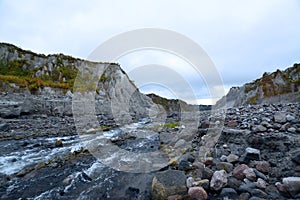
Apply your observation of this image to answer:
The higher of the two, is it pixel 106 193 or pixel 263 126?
pixel 263 126

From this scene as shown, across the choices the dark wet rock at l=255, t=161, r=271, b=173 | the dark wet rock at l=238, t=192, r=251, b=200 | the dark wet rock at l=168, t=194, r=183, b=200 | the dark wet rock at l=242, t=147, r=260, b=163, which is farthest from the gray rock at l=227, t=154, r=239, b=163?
the dark wet rock at l=168, t=194, r=183, b=200

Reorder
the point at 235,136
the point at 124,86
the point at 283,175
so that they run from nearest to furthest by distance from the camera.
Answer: the point at 283,175 → the point at 235,136 → the point at 124,86

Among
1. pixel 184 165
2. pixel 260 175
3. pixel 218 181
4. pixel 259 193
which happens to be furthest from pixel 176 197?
pixel 260 175

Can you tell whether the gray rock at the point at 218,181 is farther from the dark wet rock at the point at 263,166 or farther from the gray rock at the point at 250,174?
the dark wet rock at the point at 263,166

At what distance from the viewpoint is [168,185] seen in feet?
10.9

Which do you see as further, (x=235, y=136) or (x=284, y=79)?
(x=284, y=79)

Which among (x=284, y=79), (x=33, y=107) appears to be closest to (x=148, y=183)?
(x=33, y=107)

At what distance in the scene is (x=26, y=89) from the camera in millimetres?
26875

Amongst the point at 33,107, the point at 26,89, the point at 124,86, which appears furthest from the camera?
the point at 124,86

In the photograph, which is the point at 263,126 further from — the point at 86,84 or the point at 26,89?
the point at 86,84

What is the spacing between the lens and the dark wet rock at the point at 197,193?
3.01 metres

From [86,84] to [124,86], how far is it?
37.7 feet

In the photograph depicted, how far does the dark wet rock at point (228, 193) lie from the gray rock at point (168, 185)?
2.09 feet

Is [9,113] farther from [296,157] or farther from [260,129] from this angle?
[296,157]
